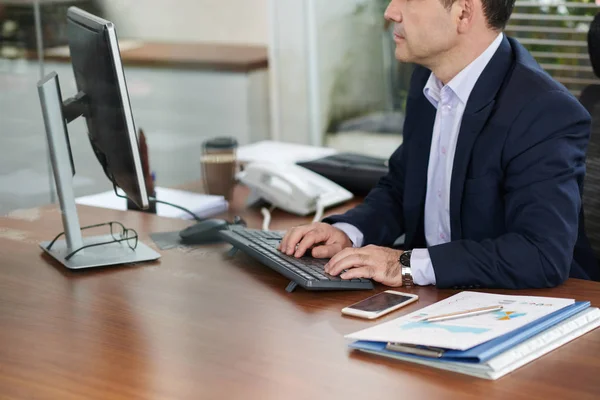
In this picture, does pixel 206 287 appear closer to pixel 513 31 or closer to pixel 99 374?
pixel 99 374

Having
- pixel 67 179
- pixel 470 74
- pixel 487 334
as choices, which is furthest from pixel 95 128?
pixel 487 334

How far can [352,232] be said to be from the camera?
2033 millimetres

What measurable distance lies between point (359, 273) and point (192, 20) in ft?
7.72

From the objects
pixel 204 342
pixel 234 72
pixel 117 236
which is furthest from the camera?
pixel 234 72

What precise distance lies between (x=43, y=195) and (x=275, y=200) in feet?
3.95

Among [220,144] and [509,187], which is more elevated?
[509,187]

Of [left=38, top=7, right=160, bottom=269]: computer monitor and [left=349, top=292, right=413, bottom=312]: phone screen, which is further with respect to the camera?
[left=38, top=7, right=160, bottom=269]: computer monitor

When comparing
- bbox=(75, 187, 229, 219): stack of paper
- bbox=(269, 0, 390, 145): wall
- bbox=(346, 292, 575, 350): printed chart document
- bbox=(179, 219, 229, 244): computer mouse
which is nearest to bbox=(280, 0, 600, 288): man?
bbox=(346, 292, 575, 350): printed chart document

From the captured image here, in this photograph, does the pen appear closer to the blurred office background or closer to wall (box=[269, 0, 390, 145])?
the blurred office background

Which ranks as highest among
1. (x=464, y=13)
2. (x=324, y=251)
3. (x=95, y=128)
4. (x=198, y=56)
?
(x=464, y=13)

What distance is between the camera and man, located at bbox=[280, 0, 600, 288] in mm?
1687

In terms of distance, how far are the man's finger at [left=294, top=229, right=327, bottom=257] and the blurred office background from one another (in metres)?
1.55

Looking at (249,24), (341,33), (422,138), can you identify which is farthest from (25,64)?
(422,138)

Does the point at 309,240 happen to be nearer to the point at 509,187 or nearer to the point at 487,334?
the point at 509,187
